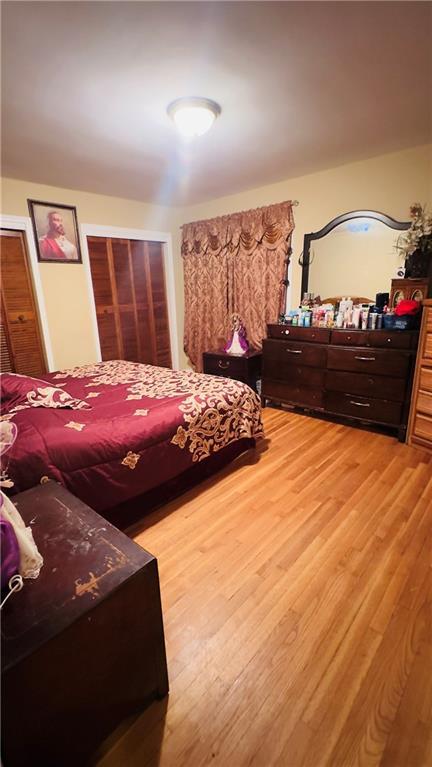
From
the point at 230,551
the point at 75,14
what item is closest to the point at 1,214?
the point at 75,14

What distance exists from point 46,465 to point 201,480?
1034mm

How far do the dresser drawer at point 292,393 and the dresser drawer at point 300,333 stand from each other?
45cm

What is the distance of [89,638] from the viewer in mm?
800

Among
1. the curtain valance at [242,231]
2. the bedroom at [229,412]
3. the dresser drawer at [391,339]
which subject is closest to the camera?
the bedroom at [229,412]

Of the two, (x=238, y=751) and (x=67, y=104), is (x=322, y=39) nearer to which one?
(x=67, y=104)

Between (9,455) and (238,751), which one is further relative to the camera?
(9,455)

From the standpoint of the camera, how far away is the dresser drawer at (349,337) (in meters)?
2.68

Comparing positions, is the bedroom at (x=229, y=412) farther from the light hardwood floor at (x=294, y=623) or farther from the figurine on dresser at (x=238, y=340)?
the figurine on dresser at (x=238, y=340)

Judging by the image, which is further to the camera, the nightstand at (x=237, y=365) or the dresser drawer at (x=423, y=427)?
the nightstand at (x=237, y=365)

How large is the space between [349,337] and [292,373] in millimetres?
622

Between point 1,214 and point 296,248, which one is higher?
point 1,214

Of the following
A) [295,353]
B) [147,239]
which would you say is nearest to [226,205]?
[147,239]

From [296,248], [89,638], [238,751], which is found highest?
[296,248]

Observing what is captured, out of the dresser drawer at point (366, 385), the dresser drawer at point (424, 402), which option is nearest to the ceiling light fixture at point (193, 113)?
the dresser drawer at point (366, 385)
